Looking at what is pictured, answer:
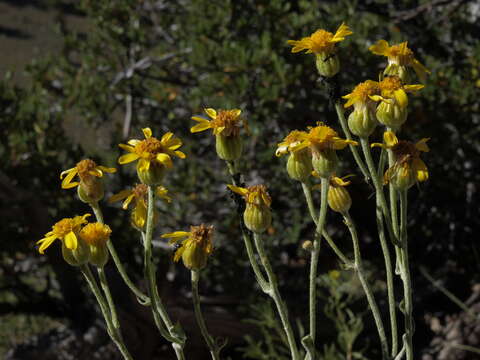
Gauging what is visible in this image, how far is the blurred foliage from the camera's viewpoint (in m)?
3.27

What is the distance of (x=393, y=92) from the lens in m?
1.24

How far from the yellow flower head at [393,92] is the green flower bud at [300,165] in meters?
0.18

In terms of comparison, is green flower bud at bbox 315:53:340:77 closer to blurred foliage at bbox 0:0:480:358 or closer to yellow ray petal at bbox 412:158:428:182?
yellow ray petal at bbox 412:158:428:182

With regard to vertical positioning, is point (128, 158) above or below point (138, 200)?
above

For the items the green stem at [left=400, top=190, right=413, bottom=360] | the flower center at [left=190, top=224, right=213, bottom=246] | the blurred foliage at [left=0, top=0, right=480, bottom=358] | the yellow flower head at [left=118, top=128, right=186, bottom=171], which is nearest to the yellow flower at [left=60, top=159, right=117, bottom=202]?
the yellow flower head at [left=118, top=128, right=186, bottom=171]

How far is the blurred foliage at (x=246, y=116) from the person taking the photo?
10.7ft

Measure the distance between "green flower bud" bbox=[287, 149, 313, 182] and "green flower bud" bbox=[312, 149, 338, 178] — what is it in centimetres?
2

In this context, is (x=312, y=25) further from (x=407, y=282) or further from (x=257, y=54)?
(x=407, y=282)

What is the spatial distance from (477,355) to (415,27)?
2.06 metres

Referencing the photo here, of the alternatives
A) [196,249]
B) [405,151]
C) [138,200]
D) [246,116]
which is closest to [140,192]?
[138,200]

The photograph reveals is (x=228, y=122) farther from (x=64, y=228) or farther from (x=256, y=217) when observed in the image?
(x=64, y=228)

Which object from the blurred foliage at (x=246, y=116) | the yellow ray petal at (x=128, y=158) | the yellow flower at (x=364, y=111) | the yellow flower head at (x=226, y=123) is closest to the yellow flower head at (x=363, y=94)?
the yellow flower at (x=364, y=111)

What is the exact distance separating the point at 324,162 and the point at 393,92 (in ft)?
0.69

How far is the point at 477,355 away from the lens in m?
2.93
